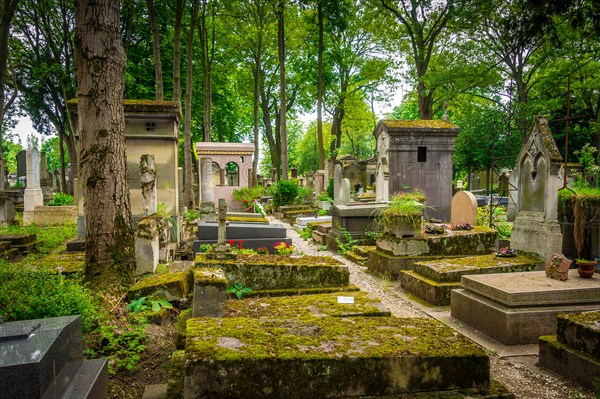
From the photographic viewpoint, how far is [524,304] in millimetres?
4445

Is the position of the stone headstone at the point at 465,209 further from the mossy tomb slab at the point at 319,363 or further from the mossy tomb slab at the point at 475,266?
the mossy tomb slab at the point at 319,363

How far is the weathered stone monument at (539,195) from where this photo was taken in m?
6.35

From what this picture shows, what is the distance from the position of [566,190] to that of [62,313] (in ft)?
29.0

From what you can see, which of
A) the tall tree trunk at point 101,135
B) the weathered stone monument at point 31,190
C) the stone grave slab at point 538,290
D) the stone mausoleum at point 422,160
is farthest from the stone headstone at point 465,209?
the weathered stone monument at point 31,190

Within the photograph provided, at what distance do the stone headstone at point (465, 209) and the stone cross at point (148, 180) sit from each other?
7.53 meters

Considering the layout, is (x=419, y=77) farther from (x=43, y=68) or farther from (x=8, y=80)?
(x=8, y=80)

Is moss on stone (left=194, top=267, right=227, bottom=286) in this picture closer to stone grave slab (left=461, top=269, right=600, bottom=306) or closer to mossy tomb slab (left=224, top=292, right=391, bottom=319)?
mossy tomb slab (left=224, top=292, right=391, bottom=319)

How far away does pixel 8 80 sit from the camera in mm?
22969

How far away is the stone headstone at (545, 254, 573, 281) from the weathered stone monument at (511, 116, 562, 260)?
140 cm

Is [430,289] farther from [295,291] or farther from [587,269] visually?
[295,291]

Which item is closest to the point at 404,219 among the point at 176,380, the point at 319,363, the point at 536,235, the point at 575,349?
the point at 536,235

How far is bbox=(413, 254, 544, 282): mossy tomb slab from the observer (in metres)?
6.03

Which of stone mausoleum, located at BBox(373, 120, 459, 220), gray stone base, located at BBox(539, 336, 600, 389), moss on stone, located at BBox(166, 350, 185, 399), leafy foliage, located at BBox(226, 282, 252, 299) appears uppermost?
stone mausoleum, located at BBox(373, 120, 459, 220)

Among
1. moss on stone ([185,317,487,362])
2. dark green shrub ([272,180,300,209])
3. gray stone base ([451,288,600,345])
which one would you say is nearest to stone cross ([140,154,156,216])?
moss on stone ([185,317,487,362])
